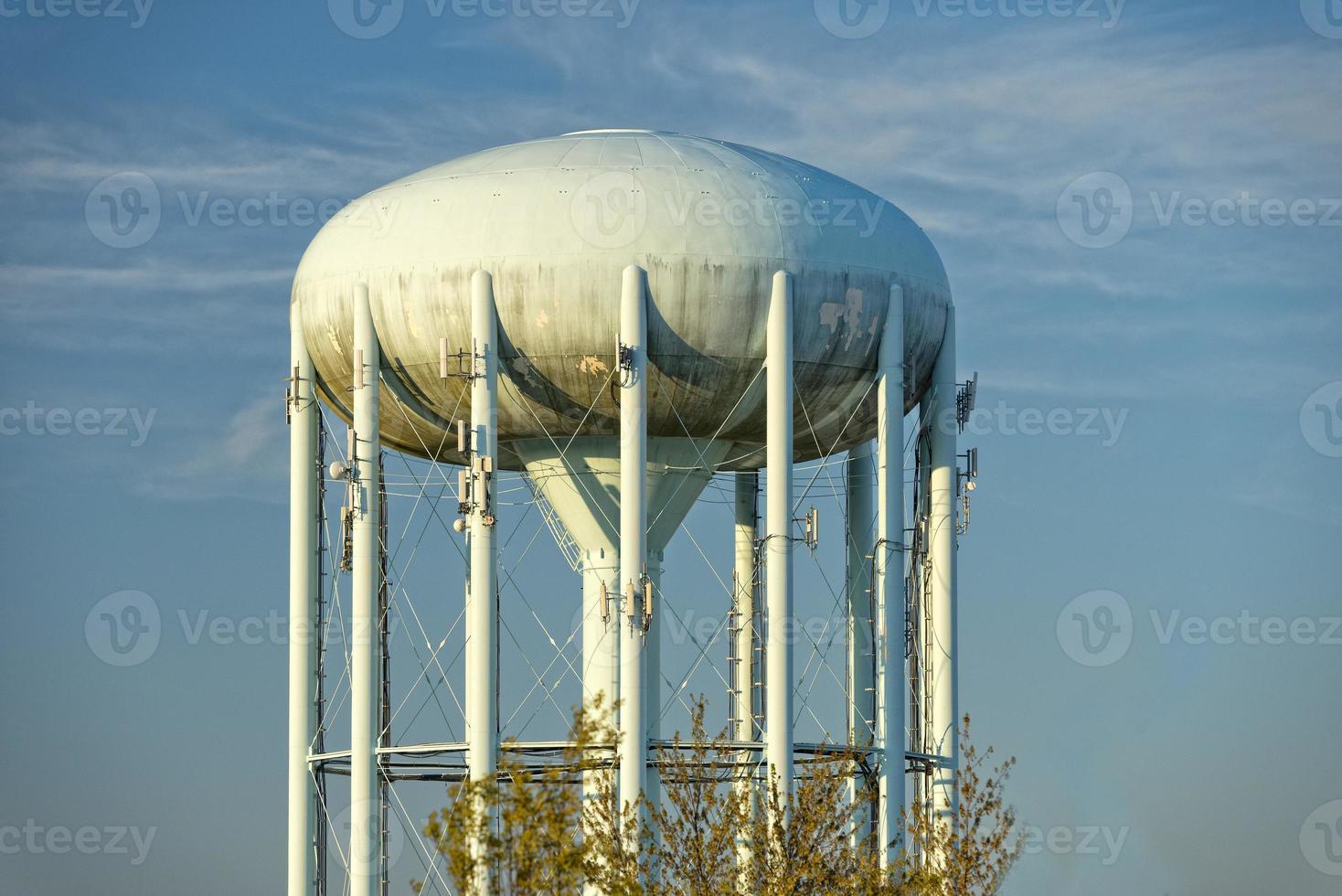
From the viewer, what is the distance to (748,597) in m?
44.3

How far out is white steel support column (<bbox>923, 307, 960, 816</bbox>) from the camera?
41406 millimetres

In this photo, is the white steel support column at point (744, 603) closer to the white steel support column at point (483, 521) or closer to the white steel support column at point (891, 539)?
the white steel support column at point (891, 539)

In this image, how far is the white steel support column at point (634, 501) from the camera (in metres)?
37.6

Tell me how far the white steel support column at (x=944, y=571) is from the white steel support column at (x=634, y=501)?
560 centimetres

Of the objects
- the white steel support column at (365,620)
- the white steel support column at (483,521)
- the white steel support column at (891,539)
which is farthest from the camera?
the white steel support column at (891,539)

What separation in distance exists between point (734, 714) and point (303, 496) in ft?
26.7

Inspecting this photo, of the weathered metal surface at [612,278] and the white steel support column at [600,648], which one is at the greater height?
the weathered metal surface at [612,278]

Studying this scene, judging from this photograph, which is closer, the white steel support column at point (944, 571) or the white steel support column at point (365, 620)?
the white steel support column at point (365, 620)

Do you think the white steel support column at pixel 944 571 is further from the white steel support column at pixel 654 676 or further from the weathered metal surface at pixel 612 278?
the white steel support column at pixel 654 676

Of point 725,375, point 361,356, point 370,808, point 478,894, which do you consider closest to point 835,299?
point 725,375

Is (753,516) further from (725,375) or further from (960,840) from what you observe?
(960,840)

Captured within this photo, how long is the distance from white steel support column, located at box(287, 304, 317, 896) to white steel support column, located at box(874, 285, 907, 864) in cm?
907

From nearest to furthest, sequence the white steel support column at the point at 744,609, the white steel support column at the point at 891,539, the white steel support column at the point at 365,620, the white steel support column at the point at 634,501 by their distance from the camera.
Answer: the white steel support column at the point at 634,501
the white steel support column at the point at 365,620
the white steel support column at the point at 891,539
the white steel support column at the point at 744,609

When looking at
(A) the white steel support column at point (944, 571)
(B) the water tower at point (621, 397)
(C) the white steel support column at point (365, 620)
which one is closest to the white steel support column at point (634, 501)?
(B) the water tower at point (621, 397)
